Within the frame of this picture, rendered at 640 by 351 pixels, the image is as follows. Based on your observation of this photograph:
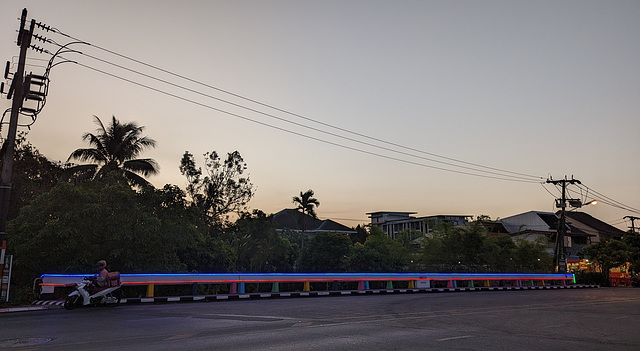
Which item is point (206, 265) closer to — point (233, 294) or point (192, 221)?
point (192, 221)

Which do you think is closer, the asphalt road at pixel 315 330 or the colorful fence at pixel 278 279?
the asphalt road at pixel 315 330

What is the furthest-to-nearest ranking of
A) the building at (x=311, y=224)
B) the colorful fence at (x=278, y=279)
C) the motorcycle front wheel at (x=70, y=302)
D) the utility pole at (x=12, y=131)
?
1. the building at (x=311, y=224)
2. the colorful fence at (x=278, y=279)
3. the utility pole at (x=12, y=131)
4. the motorcycle front wheel at (x=70, y=302)

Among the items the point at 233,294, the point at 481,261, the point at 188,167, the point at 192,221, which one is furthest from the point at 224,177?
the point at 481,261

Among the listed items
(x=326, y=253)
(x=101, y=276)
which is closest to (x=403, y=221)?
(x=326, y=253)

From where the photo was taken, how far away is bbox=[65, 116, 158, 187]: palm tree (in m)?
32.6

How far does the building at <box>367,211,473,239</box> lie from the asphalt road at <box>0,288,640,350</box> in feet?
227

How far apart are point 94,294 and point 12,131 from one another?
6.36 metres

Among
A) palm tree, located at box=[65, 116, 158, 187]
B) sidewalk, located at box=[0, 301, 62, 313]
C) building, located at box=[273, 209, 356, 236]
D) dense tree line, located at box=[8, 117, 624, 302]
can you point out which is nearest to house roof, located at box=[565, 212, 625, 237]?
dense tree line, located at box=[8, 117, 624, 302]

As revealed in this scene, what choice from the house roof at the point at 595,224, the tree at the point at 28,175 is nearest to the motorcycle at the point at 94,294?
the tree at the point at 28,175

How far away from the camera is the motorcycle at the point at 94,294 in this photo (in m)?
15.8

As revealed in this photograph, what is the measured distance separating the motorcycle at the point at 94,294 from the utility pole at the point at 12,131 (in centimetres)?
278

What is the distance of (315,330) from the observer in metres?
11.0

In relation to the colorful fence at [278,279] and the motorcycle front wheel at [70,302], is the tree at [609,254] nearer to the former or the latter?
the colorful fence at [278,279]

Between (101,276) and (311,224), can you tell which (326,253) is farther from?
(311,224)
